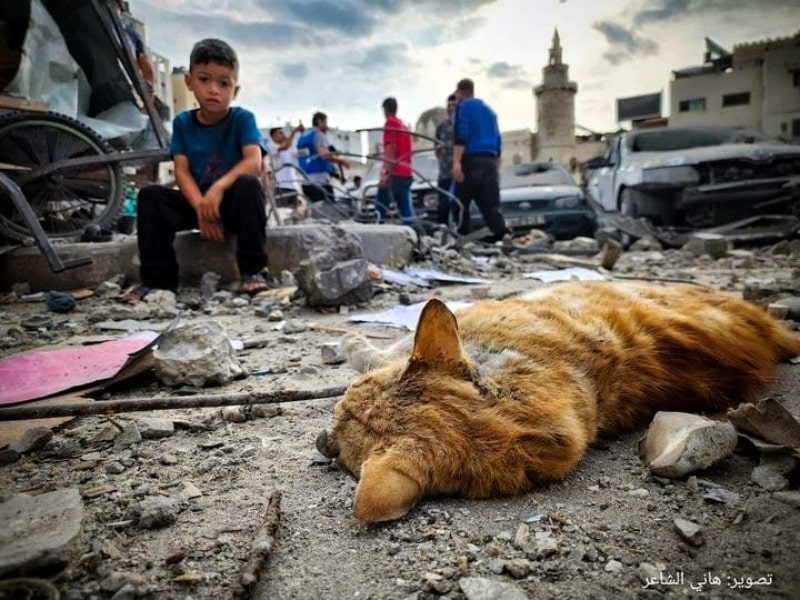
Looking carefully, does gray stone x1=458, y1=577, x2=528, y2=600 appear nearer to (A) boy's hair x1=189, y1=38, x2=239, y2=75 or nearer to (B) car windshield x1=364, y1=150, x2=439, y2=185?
(A) boy's hair x1=189, y1=38, x2=239, y2=75

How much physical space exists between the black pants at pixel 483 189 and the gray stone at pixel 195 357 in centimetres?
581

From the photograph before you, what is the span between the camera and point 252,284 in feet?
13.7

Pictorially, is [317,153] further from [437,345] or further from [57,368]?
[437,345]

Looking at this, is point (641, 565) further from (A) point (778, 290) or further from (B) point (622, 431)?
(A) point (778, 290)

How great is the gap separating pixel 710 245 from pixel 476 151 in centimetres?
338

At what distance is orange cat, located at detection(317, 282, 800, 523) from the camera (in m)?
1.14

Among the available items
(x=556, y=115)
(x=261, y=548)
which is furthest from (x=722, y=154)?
(x=556, y=115)

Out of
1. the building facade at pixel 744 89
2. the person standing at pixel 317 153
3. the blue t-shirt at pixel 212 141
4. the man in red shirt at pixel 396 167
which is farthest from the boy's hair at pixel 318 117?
the building facade at pixel 744 89

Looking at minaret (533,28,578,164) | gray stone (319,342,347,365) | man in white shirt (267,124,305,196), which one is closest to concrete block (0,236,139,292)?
gray stone (319,342,347,365)

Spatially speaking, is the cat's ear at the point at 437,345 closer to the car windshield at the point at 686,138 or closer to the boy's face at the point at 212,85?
Answer: the boy's face at the point at 212,85

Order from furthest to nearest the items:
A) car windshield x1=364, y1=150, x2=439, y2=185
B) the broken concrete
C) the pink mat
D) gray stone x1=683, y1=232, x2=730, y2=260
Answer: car windshield x1=364, y1=150, x2=439, y2=185
gray stone x1=683, y1=232, x2=730, y2=260
the pink mat
the broken concrete

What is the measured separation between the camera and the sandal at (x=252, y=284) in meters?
4.17

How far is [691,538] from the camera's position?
41.6 inches

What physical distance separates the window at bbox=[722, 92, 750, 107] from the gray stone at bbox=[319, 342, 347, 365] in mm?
29877
